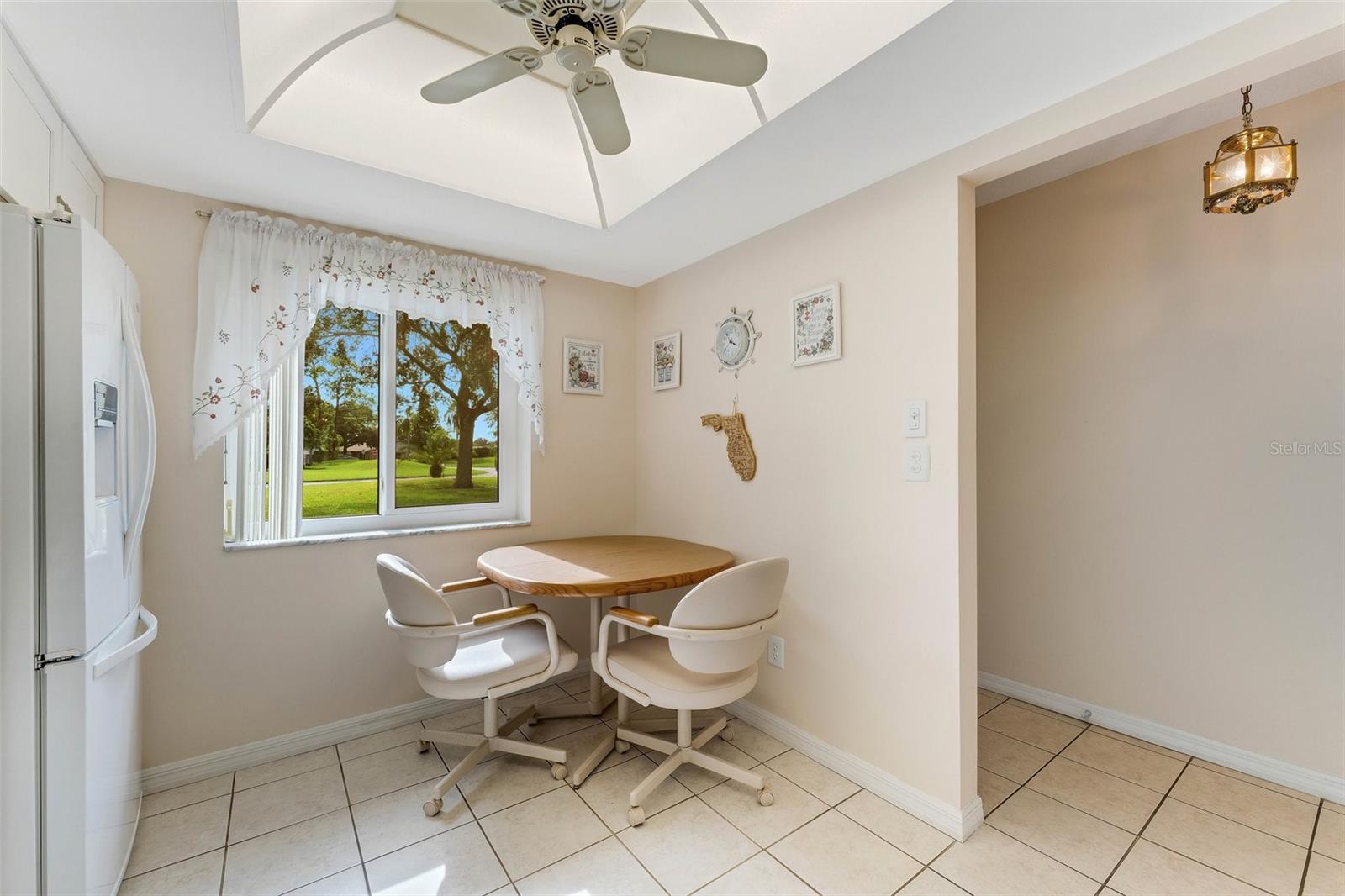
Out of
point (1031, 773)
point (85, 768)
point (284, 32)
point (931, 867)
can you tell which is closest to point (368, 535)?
point (85, 768)

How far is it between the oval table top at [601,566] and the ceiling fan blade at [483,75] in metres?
1.56

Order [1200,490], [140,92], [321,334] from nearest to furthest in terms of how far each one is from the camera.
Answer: [140,92], [1200,490], [321,334]

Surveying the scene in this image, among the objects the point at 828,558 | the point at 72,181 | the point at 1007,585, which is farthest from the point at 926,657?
the point at 72,181

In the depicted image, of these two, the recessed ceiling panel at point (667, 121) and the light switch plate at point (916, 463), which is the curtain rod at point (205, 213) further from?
the light switch plate at point (916, 463)

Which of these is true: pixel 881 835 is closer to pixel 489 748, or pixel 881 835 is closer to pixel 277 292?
pixel 489 748

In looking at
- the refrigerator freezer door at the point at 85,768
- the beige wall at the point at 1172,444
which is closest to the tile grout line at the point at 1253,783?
the beige wall at the point at 1172,444

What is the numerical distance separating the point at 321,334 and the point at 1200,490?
3.91 metres

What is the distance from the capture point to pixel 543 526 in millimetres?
3033

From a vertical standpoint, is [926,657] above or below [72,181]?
below

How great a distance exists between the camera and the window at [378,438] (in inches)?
90.9

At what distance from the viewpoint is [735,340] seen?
2.71 m

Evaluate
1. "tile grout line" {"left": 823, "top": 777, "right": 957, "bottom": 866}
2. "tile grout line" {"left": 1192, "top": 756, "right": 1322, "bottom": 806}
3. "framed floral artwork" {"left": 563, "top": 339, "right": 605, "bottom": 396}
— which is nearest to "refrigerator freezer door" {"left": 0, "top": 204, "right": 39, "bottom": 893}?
"tile grout line" {"left": 823, "top": 777, "right": 957, "bottom": 866}

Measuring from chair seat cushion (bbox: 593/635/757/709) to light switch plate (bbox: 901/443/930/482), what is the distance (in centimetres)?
92

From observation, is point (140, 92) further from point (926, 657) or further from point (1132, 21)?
point (926, 657)
